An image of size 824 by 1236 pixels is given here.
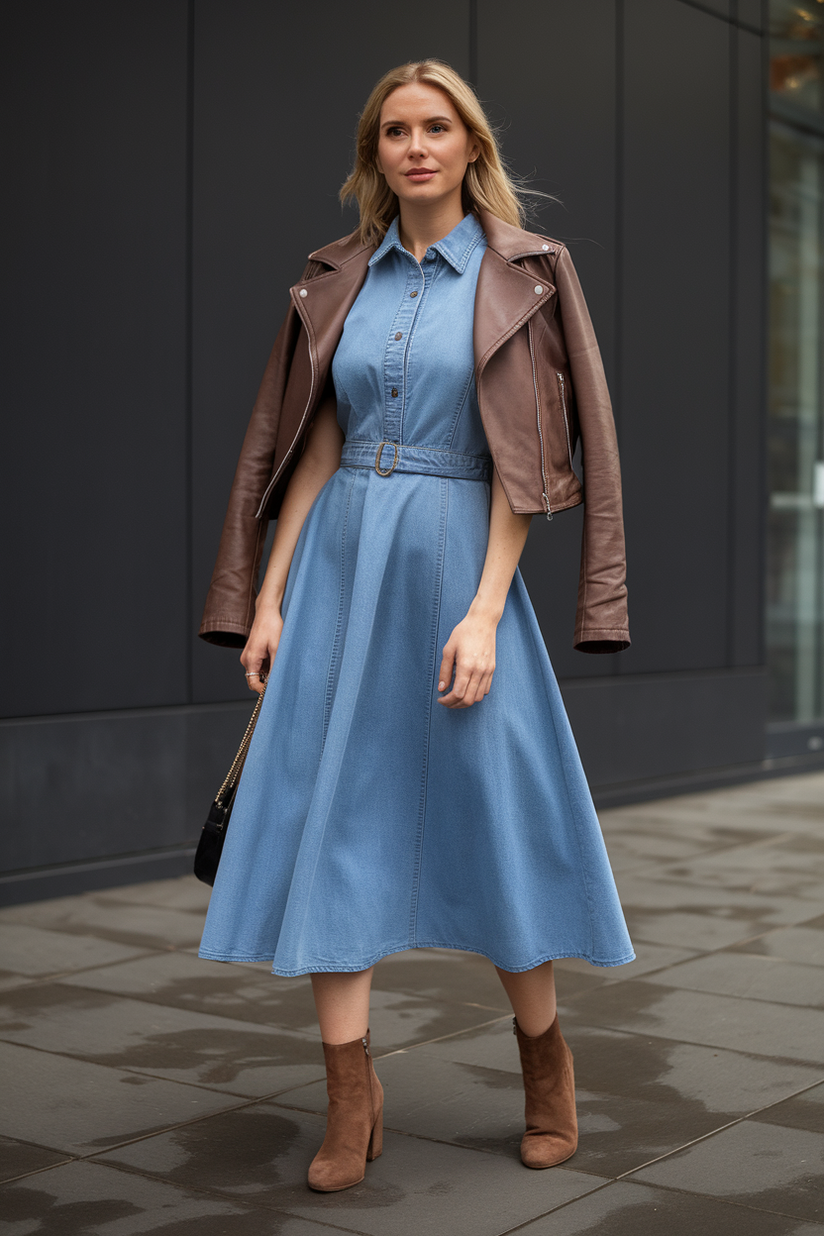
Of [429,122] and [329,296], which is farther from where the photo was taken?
[329,296]

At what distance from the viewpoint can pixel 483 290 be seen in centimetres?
288

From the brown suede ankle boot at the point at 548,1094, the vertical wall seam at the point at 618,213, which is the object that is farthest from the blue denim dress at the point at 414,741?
the vertical wall seam at the point at 618,213

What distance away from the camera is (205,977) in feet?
14.6

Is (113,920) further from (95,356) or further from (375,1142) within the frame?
(375,1142)

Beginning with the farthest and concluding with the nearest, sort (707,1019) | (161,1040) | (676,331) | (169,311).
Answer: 1. (676,331)
2. (169,311)
3. (707,1019)
4. (161,1040)

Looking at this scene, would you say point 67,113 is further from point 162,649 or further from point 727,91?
point 727,91

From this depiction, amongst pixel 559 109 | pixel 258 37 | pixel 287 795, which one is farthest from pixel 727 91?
pixel 287 795

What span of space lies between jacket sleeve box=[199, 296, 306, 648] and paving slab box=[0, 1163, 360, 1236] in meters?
1.05

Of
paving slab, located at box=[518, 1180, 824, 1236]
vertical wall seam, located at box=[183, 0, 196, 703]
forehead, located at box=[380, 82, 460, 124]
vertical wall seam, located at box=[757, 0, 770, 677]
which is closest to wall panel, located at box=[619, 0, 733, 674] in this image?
vertical wall seam, located at box=[757, 0, 770, 677]

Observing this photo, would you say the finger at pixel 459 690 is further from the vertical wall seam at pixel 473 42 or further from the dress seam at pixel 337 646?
the vertical wall seam at pixel 473 42

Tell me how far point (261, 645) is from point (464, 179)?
40.2 inches

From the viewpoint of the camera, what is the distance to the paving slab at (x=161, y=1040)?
3.53m

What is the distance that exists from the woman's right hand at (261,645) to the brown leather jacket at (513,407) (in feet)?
0.14

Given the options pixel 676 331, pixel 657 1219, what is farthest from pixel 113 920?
pixel 676 331
